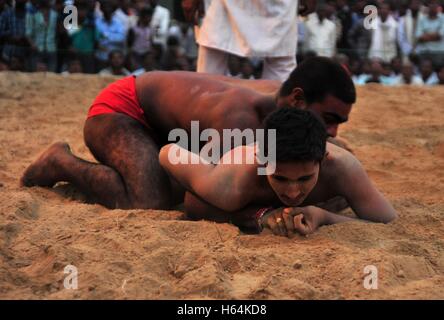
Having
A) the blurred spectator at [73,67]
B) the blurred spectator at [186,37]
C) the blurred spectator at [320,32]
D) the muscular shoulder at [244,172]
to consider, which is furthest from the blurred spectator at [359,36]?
the muscular shoulder at [244,172]

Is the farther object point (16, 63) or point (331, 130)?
point (16, 63)

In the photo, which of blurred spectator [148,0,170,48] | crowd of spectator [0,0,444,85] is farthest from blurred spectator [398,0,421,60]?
blurred spectator [148,0,170,48]

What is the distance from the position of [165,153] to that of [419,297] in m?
1.43

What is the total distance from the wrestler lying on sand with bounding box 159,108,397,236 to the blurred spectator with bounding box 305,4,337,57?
547 cm

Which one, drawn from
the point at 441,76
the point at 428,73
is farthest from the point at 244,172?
the point at 428,73

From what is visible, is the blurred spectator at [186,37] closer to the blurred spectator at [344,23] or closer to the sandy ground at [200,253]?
the blurred spectator at [344,23]

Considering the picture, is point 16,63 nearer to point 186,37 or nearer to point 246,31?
point 186,37

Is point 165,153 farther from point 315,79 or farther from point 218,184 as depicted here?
point 315,79

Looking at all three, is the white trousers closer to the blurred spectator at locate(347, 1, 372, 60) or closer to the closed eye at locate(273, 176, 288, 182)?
the closed eye at locate(273, 176, 288, 182)

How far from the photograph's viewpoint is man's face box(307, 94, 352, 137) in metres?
3.46

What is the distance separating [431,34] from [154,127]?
223 inches

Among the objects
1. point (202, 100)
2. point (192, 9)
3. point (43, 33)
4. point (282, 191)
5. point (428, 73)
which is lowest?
point (428, 73)

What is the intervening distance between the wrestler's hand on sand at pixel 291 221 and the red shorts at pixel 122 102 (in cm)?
118

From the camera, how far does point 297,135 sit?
2918 millimetres
